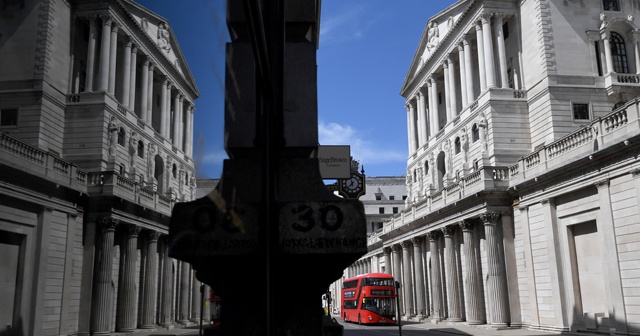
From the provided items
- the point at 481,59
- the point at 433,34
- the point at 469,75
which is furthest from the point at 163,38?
the point at 433,34

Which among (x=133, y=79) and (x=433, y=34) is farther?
(x=433, y=34)

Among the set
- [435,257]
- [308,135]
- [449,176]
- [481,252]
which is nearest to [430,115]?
[449,176]

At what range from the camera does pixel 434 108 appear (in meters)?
62.3

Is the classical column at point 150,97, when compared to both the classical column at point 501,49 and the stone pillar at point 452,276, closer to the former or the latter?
the classical column at point 501,49

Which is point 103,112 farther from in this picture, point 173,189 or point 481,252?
point 481,252

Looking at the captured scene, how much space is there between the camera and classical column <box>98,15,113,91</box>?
1.79m

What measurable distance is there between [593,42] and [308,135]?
44.5 metres

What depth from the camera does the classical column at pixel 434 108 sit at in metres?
62.2

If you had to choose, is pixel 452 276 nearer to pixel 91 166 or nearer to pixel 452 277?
pixel 452 277

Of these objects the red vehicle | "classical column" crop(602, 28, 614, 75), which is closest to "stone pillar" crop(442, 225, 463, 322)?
the red vehicle

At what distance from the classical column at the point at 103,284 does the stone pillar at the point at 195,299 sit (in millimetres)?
254

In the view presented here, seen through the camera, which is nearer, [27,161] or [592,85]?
[27,161]

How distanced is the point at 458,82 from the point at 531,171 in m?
24.0

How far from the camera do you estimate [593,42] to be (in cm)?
4206
